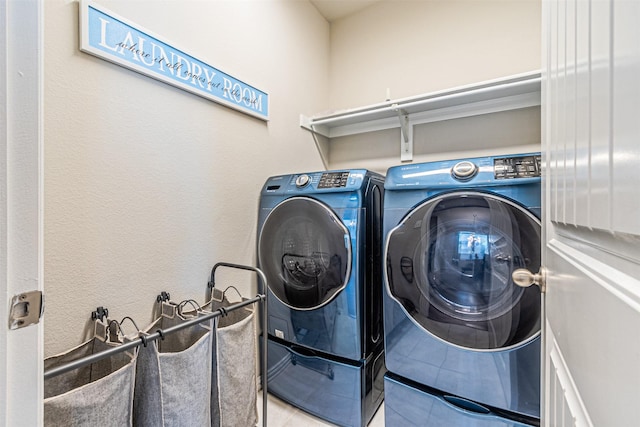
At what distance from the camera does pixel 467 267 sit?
1094 millimetres

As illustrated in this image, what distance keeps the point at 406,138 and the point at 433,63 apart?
531 mm

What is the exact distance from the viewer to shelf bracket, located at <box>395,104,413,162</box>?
6.36 feet

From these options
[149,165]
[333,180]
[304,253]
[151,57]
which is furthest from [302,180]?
[151,57]

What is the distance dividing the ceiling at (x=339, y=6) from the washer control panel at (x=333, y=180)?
5.00 ft

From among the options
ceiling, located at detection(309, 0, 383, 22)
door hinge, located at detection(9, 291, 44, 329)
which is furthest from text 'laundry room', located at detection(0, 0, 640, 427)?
ceiling, located at detection(309, 0, 383, 22)

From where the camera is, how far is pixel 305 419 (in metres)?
1.48

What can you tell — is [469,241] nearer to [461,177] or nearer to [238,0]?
[461,177]

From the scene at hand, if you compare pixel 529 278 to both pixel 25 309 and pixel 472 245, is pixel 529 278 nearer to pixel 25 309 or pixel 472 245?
pixel 472 245

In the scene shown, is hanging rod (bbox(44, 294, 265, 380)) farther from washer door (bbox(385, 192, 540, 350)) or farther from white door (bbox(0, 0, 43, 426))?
washer door (bbox(385, 192, 540, 350))

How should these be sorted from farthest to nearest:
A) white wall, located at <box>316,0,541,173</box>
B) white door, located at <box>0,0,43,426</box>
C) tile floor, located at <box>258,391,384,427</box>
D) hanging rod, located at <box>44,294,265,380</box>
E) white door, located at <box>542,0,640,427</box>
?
white wall, located at <box>316,0,541,173</box> → tile floor, located at <box>258,391,384,427</box> → hanging rod, located at <box>44,294,265,380</box> → white door, located at <box>0,0,43,426</box> → white door, located at <box>542,0,640,427</box>

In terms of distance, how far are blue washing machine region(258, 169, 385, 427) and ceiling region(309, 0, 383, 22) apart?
1.48 m

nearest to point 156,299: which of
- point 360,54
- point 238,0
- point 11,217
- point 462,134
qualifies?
point 11,217

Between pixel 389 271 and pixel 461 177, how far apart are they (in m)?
0.49

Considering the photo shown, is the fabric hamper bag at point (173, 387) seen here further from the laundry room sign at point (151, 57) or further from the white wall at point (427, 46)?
the white wall at point (427, 46)
